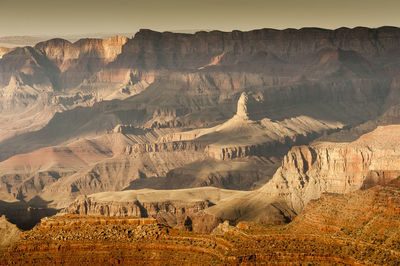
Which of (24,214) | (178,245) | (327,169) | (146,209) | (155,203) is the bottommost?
(24,214)

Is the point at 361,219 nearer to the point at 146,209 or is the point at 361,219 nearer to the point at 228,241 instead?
the point at 228,241

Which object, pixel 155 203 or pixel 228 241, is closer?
pixel 228 241

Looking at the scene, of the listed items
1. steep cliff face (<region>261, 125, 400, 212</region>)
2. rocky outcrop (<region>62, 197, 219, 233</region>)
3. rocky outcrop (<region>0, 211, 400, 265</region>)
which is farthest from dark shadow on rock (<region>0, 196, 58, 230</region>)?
rocky outcrop (<region>0, 211, 400, 265</region>)

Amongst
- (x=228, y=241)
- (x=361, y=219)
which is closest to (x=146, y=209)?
(x=361, y=219)

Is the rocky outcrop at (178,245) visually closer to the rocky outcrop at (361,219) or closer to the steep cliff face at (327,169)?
the rocky outcrop at (361,219)

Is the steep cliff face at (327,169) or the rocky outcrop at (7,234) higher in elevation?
the rocky outcrop at (7,234)

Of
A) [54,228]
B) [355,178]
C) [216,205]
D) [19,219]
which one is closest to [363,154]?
[355,178]

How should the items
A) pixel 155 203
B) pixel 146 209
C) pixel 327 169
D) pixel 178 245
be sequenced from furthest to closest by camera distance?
pixel 155 203 → pixel 146 209 → pixel 327 169 → pixel 178 245

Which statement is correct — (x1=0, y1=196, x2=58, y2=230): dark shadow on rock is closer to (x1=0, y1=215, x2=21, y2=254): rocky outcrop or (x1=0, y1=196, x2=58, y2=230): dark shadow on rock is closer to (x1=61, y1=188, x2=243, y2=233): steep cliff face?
(x1=61, y1=188, x2=243, y2=233): steep cliff face

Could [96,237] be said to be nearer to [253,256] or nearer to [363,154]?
[253,256]

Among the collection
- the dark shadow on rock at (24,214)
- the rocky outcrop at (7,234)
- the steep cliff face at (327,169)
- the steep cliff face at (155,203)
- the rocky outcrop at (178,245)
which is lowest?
the dark shadow on rock at (24,214)

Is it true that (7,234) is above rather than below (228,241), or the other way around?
below

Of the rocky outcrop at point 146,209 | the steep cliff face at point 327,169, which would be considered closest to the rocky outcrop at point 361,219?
the steep cliff face at point 327,169

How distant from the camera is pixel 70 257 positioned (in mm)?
58844
